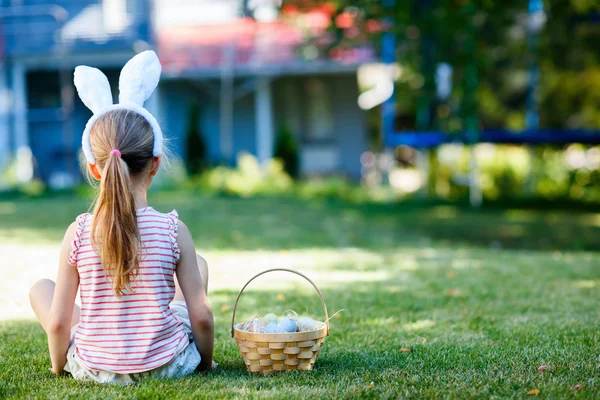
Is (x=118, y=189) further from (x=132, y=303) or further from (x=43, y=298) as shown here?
(x=43, y=298)

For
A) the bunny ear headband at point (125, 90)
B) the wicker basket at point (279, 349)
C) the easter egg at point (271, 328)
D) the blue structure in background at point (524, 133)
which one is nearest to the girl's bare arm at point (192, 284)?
the wicker basket at point (279, 349)

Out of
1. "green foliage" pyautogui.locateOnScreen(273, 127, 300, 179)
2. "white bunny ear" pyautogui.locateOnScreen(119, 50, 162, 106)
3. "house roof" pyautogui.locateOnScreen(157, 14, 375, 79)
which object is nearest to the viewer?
"white bunny ear" pyautogui.locateOnScreen(119, 50, 162, 106)

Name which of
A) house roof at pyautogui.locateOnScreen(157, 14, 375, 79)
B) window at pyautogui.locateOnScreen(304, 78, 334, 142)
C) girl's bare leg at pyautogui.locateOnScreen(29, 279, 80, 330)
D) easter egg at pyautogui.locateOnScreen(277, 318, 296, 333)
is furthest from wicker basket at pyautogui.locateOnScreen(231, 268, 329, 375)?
window at pyautogui.locateOnScreen(304, 78, 334, 142)

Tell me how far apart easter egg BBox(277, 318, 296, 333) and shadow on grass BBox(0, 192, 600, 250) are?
430 cm

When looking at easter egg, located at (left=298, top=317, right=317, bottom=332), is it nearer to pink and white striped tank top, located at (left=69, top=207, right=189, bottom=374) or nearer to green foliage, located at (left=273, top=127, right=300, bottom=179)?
pink and white striped tank top, located at (left=69, top=207, right=189, bottom=374)

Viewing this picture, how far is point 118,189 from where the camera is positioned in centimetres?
272

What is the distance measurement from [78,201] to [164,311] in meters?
9.58

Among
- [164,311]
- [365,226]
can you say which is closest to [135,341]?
[164,311]

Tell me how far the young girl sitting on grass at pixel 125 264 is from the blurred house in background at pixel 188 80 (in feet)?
39.5

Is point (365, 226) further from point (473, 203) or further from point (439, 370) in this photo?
point (439, 370)

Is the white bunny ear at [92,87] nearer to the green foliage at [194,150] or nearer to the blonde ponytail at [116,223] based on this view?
the blonde ponytail at [116,223]

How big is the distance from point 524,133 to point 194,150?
723 centimetres

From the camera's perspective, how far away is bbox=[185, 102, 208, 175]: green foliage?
15766 millimetres

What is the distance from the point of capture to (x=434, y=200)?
13.3m
